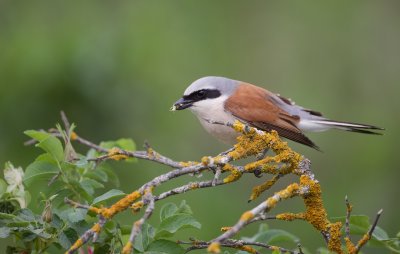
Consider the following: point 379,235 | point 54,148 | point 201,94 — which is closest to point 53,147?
point 54,148

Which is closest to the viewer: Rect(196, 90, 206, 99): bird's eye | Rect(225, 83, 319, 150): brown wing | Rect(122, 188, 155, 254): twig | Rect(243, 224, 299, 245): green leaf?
Rect(122, 188, 155, 254): twig

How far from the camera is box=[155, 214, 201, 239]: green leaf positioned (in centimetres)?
235

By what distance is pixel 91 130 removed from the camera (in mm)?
5688

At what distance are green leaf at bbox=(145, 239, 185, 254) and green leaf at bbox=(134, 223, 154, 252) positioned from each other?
19mm

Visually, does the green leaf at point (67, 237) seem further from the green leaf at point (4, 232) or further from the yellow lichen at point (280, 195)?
the yellow lichen at point (280, 195)

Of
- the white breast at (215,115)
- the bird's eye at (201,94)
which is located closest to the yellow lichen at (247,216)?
the white breast at (215,115)

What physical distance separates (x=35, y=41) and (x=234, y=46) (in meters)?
4.81

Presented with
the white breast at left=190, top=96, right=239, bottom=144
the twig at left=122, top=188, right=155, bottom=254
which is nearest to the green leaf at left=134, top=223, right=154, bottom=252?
the twig at left=122, top=188, right=155, bottom=254

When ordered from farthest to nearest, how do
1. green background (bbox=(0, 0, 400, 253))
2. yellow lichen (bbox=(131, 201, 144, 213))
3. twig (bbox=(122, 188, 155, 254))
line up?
green background (bbox=(0, 0, 400, 253)) < yellow lichen (bbox=(131, 201, 144, 213)) < twig (bbox=(122, 188, 155, 254))

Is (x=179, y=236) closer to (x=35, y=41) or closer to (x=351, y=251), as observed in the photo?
(x=35, y=41)

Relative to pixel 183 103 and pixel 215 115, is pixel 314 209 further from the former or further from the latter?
pixel 215 115

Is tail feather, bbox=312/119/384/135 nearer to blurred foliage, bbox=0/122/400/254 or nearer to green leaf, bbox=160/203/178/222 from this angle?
blurred foliage, bbox=0/122/400/254

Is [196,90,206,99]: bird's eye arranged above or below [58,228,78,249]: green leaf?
above

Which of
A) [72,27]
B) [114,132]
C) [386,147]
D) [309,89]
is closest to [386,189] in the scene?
[386,147]
